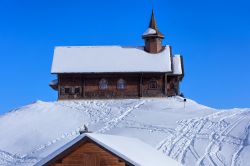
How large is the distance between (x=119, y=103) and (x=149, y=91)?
4.30 metres

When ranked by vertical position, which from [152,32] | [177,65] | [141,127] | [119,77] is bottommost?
[141,127]

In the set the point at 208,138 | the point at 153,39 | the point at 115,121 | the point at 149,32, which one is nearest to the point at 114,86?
the point at 153,39

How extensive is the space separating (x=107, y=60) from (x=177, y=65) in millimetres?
6761

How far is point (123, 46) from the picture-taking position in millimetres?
62938

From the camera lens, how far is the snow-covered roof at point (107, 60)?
57781mm

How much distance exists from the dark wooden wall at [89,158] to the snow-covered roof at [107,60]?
32.9 m

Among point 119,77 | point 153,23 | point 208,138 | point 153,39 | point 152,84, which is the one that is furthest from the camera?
point 153,23

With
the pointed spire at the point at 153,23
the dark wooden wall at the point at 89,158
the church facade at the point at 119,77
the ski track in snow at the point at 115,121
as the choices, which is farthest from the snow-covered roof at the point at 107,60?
the dark wooden wall at the point at 89,158

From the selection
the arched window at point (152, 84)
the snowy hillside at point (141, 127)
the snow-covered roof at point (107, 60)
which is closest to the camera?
the snowy hillside at point (141, 127)

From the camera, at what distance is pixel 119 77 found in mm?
57906

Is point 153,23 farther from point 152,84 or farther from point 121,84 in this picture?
point 121,84

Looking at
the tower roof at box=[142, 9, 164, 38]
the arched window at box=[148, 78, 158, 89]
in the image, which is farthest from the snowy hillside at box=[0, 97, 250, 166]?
the tower roof at box=[142, 9, 164, 38]

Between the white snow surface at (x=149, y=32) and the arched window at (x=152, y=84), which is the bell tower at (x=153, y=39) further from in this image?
the arched window at (x=152, y=84)

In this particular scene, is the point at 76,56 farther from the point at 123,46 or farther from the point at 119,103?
the point at 119,103
